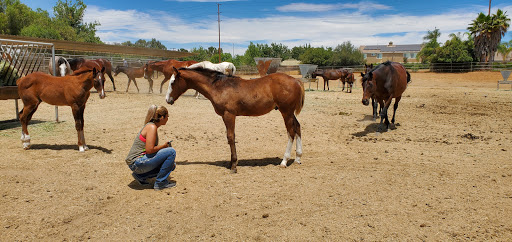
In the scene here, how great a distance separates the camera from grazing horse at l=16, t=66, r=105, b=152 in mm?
7098

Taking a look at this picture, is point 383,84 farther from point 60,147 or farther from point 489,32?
point 489,32

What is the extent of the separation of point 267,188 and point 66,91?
5063mm

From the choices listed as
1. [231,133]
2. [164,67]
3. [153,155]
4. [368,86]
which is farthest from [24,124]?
[164,67]

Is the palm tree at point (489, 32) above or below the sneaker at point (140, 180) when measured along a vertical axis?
A: above

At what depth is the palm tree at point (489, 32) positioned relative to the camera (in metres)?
46.2

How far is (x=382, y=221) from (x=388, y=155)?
11.9ft

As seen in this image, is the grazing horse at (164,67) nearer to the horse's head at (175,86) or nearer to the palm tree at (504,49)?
the horse's head at (175,86)

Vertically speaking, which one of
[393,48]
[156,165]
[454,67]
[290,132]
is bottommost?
[156,165]

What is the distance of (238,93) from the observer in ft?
20.0

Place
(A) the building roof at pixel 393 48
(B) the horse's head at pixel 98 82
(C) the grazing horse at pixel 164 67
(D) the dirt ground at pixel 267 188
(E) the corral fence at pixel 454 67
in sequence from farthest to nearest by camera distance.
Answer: (A) the building roof at pixel 393 48 → (E) the corral fence at pixel 454 67 → (C) the grazing horse at pixel 164 67 → (B) the horse's head at pixel 98 82 → (D) the dirt ground at pixel 267 188

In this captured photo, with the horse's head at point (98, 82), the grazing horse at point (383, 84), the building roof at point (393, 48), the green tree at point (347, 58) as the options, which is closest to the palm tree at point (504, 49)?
the building roof at point (393, 48)

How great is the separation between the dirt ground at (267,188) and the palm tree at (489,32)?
151 ft

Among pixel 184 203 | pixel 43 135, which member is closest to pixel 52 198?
pixel 184 203

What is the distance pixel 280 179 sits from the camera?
557 centimetres
